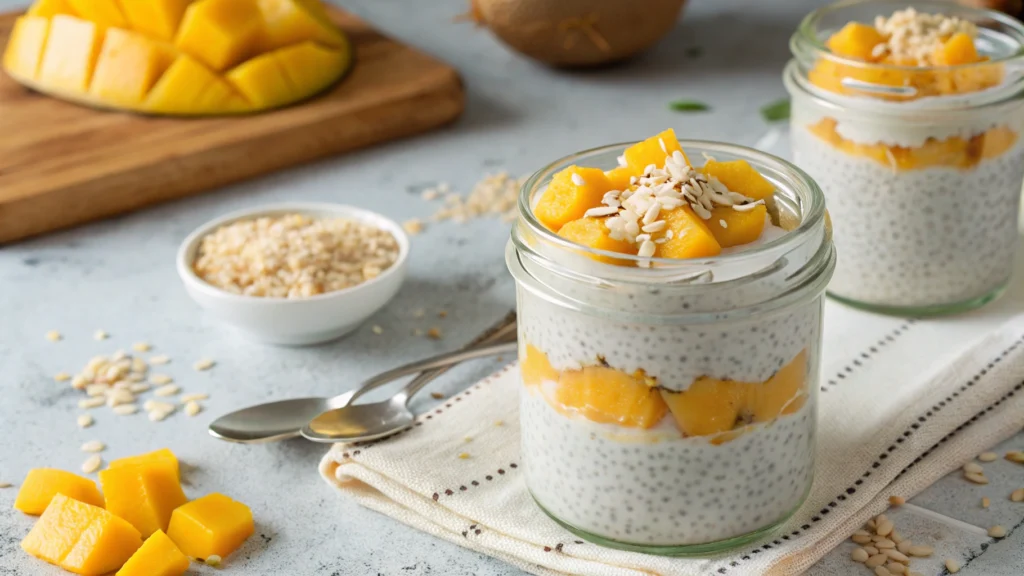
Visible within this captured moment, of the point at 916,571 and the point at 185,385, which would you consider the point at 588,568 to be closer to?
the point at 916,571

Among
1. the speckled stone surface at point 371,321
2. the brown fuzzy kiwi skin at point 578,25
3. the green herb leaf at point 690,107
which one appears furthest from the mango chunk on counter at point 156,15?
the green herb leaf at point 690,107

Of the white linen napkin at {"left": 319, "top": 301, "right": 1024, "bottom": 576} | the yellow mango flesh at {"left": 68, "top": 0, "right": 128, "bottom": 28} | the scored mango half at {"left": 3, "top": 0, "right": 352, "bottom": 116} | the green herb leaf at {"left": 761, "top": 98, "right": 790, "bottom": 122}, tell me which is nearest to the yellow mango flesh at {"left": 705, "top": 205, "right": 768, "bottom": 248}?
the white linen napkin at {"left": 319, "top": 301, "right": 1024, "bottom": 576}

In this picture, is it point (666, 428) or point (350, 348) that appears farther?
point (350, 348)

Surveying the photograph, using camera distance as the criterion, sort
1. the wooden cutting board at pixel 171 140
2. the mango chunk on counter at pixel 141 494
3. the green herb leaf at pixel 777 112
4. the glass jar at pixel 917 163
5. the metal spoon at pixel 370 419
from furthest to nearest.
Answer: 1. the green herb leaf at pixel 777 112
2. the wooden cutting board at pixel 171 140
3. the glass jar at pixel 917 163
4. the metal spoon at pixel 370 419
5. the mango chunk on counter at pixel 141 494

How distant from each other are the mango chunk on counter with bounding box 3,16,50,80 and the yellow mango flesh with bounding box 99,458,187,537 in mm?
1477

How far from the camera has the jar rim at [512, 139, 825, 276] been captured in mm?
1060

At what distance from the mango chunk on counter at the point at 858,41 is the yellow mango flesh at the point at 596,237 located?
2.22 feet

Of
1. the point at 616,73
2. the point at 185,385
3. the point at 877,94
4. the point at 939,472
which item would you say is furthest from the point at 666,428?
the point at 616,73

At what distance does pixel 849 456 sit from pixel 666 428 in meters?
0.35

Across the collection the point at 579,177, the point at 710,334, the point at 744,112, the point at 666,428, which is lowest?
the point at 744,112

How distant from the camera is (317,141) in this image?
7.80 ft

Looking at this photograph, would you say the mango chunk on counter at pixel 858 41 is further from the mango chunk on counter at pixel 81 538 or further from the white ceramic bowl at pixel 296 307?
the mango chunk on counter at pixel 81 538

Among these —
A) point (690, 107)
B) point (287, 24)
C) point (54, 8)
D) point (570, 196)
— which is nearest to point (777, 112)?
point (690, 107)

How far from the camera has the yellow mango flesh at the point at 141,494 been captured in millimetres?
1303
